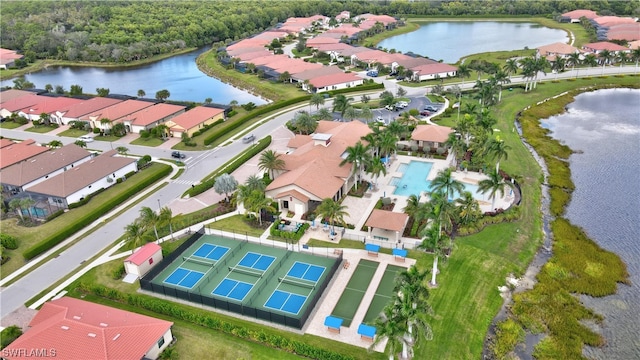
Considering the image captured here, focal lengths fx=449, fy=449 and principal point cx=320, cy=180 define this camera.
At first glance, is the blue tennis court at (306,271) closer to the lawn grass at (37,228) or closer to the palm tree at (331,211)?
the palm tree at (331,211)

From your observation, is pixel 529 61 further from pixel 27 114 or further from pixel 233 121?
pixel 27 114

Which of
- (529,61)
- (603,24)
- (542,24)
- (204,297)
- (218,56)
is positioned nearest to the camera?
(204,297)

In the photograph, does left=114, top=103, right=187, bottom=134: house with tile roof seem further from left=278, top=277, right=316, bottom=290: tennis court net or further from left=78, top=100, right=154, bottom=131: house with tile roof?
left=278, top=277, right=316, bottom=290: tennis court net

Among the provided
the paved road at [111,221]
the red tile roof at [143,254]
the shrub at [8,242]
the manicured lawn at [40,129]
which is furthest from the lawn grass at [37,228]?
the manicured lawn at [40,129]

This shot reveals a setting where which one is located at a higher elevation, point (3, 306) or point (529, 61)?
point (529, 61)

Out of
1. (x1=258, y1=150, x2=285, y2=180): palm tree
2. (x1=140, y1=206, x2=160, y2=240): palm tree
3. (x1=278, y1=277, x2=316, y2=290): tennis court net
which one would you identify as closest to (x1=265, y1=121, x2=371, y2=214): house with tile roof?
(x1=258, y1=150, x2=285, y2=180): palm tree

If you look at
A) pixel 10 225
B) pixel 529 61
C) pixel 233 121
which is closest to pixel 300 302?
pixel 10 225
